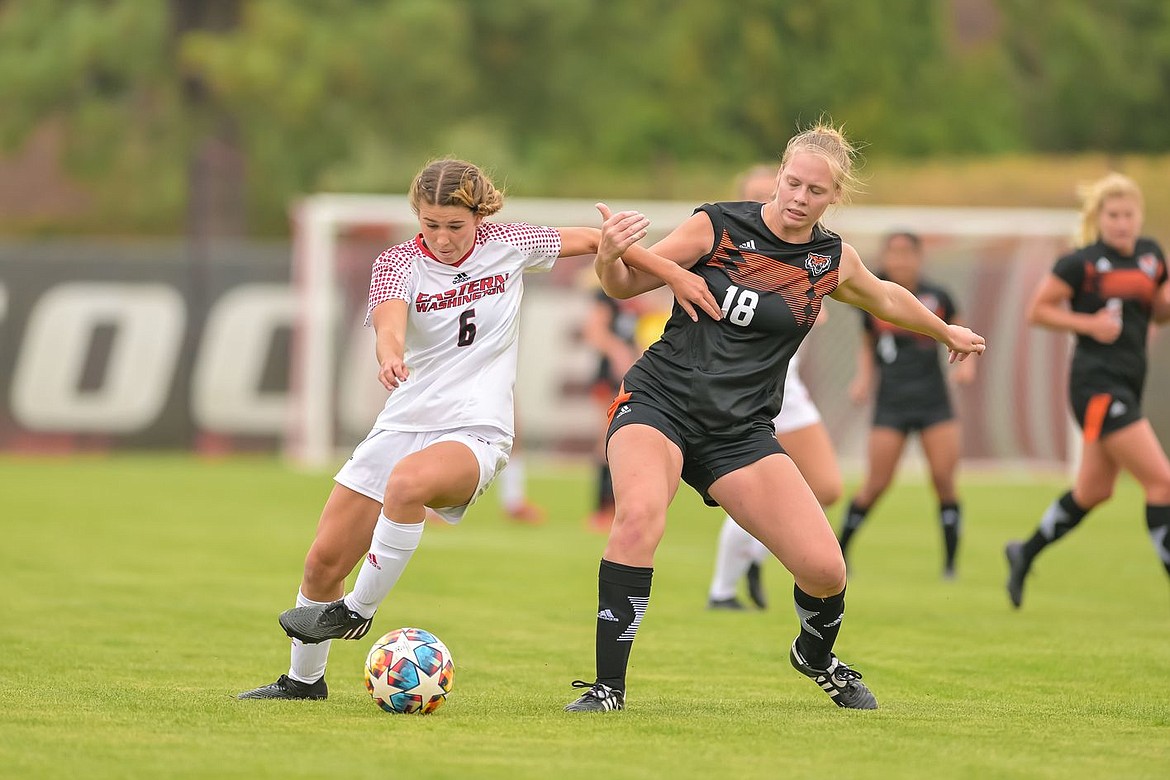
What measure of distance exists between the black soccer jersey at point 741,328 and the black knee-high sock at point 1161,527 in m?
3.56

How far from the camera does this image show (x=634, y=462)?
6246 mm

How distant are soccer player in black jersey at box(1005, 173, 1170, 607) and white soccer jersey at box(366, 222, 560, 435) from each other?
13.0 feet

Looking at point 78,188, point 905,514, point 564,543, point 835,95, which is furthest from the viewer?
point 78,188

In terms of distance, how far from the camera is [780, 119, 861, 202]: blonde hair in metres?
6.36

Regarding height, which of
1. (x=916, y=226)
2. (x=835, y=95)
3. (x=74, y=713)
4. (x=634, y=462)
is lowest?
(x=74, y=713)

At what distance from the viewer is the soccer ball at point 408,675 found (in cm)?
625

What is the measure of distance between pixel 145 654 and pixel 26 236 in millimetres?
25160

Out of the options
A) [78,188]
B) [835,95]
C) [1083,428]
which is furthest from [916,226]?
[78,188]

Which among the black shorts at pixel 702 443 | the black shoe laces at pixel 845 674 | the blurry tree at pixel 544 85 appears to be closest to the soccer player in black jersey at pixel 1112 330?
the black shoe laces at pixel 845 674

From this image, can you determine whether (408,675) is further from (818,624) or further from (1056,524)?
(1056,524)

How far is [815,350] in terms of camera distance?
2133cm

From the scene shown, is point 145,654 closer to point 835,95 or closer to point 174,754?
point 174,754

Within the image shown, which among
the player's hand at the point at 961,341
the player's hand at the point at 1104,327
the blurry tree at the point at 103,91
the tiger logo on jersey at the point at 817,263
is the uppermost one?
the blurry tree at the point at 103,91

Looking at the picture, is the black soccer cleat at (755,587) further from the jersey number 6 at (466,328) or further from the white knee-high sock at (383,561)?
the white knee-high sock at (383,561)
